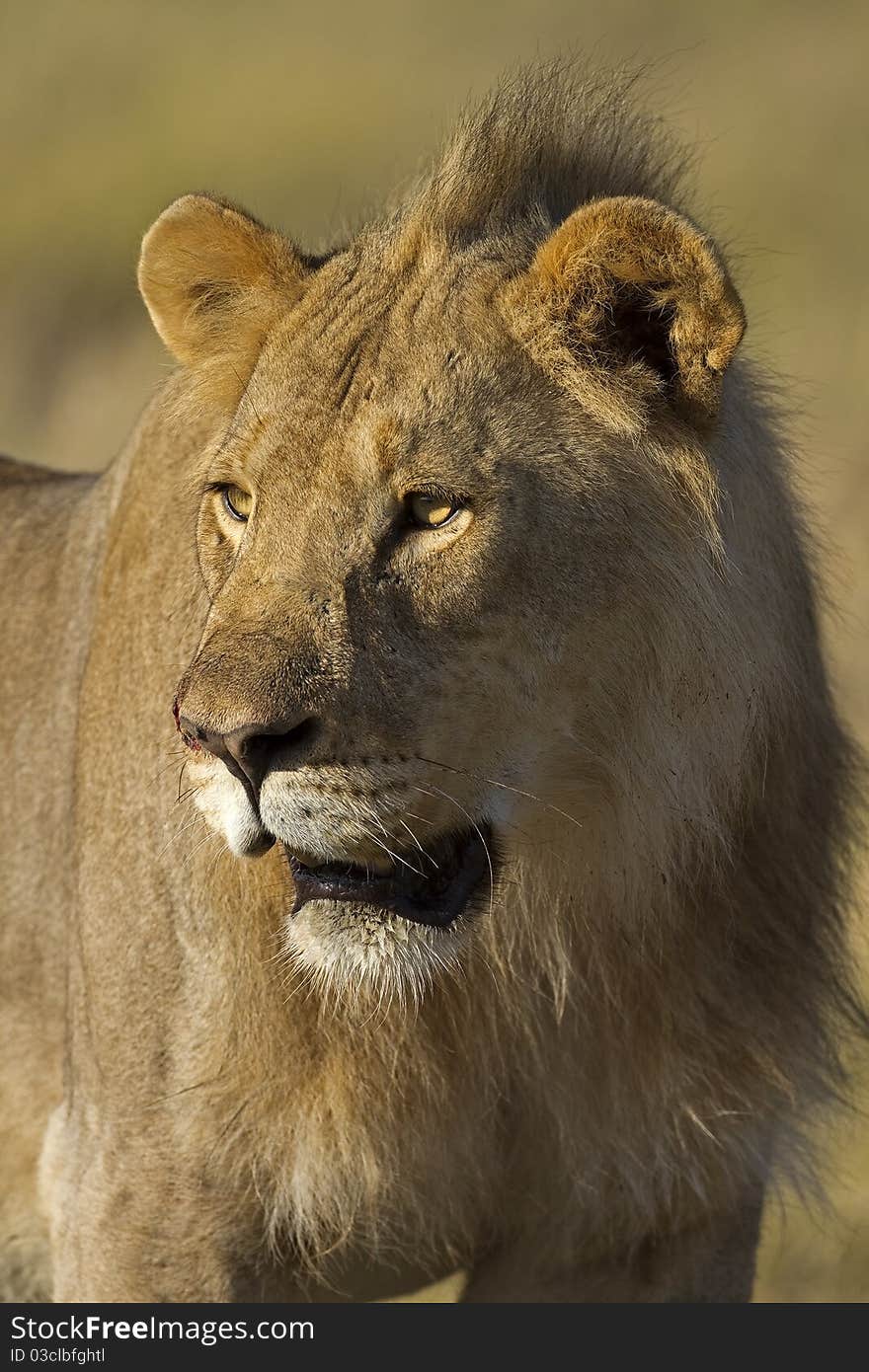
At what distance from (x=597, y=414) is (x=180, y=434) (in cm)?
113

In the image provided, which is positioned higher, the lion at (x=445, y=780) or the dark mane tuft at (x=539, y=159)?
the dark mane tuft at (x=539, y=159)

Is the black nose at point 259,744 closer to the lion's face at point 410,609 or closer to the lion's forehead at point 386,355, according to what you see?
the lion's face at point 410,609

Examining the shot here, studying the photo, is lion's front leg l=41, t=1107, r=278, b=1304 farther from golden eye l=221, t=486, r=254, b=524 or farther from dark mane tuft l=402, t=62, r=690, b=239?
dark mane tuft l=402, t=62, r=690, b=239

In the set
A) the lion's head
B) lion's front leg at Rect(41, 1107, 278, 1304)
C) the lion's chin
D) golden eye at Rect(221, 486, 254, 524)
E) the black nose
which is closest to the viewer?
the black nose

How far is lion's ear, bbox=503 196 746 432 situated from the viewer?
116 inches

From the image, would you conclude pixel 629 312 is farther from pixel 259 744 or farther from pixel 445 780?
pixel 259 744

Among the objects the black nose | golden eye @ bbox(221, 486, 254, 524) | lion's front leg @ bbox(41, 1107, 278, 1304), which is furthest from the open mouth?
lion's front leg @ bbox(41, 1107, 278, 1304)

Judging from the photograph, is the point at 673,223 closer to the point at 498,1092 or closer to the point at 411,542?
the point at 411,542

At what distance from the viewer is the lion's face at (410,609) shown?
9.33ft

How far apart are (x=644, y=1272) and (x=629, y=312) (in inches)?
80.2

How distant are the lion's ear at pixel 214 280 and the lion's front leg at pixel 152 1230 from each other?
1445 millimetres

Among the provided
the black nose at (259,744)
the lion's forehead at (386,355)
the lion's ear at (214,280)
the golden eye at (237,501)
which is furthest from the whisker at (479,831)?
the lion's ear at (214,280)

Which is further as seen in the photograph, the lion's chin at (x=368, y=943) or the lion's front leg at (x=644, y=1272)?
the lion's front leg at (x=644, y=1272)

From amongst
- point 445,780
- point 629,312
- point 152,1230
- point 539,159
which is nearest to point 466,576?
point 445,780
